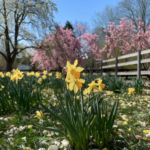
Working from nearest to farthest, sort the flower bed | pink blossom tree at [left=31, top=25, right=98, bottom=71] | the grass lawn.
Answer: the flower bed
the grass lawn
pink blossom tree at [left=31, top=25, right=98, bottom=71]

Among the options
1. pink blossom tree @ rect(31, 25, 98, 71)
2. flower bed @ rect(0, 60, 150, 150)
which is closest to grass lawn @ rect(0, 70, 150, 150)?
flower bed @ rect(0, 60, 150, 150)

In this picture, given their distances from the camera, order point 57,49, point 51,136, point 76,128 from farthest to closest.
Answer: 1. point 57,49
2. point 51,136
3. point 76,128

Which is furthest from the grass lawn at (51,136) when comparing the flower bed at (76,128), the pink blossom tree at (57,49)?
the pink blossom tree at (57,49)

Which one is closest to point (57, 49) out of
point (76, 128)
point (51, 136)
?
point (51, 136)

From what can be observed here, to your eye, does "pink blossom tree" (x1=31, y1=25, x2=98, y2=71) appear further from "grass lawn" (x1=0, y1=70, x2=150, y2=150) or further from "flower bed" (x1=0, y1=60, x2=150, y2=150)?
"grass lawn" (x1=0, y1=70, x2=150, y2=150)

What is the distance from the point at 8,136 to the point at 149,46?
11.2 meters

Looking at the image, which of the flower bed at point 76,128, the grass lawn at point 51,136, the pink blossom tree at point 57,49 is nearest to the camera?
the flower bed at point 76,128

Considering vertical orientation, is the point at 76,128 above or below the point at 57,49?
below

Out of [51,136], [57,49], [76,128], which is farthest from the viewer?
[57,49]

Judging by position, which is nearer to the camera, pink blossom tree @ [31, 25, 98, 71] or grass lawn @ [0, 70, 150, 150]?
grass lawn @ [0, 70, 150, 150]

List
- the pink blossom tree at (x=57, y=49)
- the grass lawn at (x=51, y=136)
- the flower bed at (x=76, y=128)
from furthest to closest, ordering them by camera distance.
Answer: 1. the pink blossom tree at (x=57, y=49)
2. the grass lawn at (x=51, y=136)
3. the flower bed at (x=76, y=128)

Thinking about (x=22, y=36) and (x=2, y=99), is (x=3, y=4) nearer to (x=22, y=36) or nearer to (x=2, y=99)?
(x=22, y=36)

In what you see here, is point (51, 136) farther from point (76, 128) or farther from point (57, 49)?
point (57, 49)

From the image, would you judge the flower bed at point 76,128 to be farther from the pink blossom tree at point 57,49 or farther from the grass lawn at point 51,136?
the pink blossom tree at point 57,49
